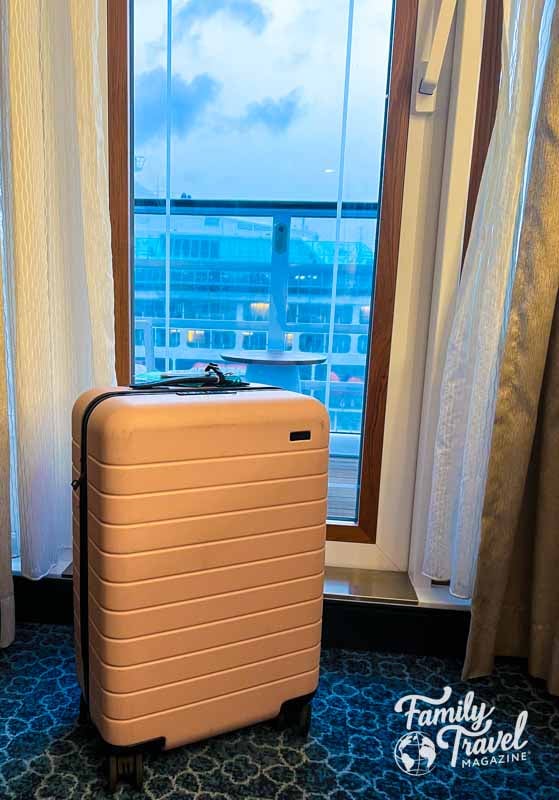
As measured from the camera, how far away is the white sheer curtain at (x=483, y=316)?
106cm

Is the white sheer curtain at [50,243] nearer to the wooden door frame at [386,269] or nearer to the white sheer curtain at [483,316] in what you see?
the wooden door frame at [386,269]

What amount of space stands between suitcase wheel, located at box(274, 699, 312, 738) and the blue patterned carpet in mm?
17

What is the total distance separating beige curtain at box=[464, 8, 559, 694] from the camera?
1026 mm

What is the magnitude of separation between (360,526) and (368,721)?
484 mm

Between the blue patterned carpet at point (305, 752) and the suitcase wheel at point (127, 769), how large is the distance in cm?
2

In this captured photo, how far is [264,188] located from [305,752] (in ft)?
4.04

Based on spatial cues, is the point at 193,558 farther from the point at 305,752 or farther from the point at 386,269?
the point at 386,269

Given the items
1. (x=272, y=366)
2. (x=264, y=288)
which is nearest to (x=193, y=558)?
(x=272, y=366)

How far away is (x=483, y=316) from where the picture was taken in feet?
3.77

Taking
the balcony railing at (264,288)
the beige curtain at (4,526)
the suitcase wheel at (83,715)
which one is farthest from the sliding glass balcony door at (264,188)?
the suitcase wheel at (83,715)

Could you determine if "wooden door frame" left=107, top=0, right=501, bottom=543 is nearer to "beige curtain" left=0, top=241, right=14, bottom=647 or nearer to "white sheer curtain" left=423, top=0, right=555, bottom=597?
"white sheer curtain" left=423, top=0, right=555, bottom=597

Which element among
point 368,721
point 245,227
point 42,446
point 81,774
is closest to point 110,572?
point 81,774

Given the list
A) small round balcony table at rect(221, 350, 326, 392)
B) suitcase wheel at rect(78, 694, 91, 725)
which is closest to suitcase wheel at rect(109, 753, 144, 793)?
suitcase wheel at rect(78, 694, 91, 725)

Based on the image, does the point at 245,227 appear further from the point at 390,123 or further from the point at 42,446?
the point at 42,446
